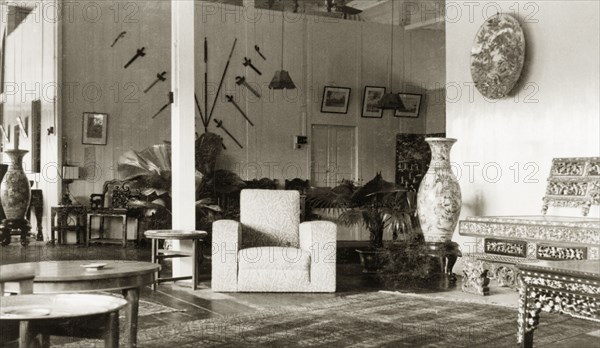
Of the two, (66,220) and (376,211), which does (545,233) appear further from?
(66,220)

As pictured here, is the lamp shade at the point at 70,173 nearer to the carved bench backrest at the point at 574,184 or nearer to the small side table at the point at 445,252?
the small side table at the point at 445,252

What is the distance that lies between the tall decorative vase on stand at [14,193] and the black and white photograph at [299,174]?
0.13ft

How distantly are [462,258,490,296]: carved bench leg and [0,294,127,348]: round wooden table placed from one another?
377cm

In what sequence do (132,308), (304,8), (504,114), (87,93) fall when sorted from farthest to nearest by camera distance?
(304,8), (87,93), (504,114), (132,308)

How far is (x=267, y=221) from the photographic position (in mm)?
6113

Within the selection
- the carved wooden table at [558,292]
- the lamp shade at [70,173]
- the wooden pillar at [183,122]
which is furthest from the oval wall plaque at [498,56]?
the lamp shade at [70,173]

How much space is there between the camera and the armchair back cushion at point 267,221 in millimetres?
6098

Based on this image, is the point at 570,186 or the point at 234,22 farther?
the point at 234,22

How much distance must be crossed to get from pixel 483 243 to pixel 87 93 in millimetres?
7480

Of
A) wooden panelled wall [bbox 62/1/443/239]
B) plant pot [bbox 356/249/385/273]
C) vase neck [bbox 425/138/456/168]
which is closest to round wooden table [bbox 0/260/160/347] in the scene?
vase neck [bbox 425/138/456/168]

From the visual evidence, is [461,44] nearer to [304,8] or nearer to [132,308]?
[132,308]

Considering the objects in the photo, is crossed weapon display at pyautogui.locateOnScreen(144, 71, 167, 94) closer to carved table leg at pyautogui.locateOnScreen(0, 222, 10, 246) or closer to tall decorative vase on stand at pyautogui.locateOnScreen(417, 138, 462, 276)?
carved table leg at pyautogui.locateOnScreen(0, 222, 10, 246)

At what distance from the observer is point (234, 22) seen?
11789 mm

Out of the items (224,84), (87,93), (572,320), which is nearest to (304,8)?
(224,84)
